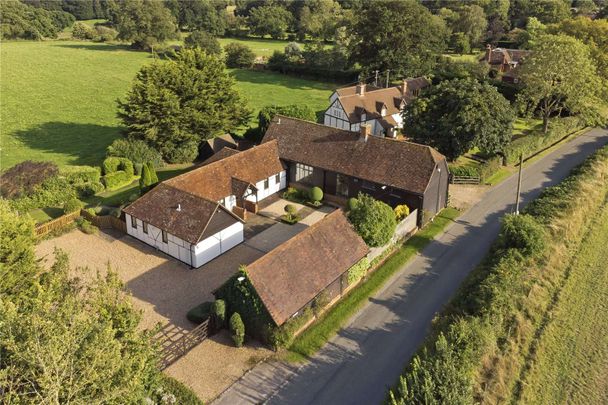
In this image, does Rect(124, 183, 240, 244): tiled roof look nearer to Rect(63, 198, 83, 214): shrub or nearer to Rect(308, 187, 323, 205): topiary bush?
Rect(63, 198, 83, 214): shrub

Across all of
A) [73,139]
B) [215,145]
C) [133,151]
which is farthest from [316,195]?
[73,139]

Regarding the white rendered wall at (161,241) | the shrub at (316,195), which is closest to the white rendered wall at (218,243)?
the white rendered wall at (161,241)

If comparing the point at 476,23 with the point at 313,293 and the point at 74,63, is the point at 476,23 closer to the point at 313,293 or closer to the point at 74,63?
the point at 74,63

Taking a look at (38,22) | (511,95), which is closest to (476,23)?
(511,95)

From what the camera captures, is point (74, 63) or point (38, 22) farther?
point (38, 22)

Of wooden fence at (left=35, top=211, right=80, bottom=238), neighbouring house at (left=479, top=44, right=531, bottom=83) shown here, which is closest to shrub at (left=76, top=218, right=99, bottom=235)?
wooden fence at (left=35, top=211, right=80, bottom=238)
